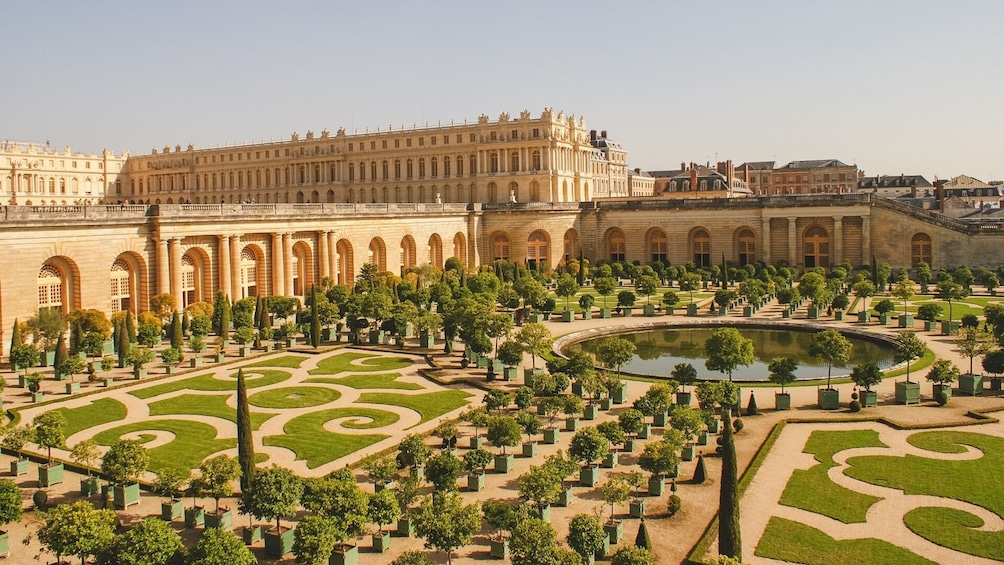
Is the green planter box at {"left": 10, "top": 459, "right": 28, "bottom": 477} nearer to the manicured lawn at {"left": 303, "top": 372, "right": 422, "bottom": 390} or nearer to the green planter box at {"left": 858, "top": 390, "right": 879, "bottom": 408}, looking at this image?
the manicured lawn at {"left": 303, "top": 372, "right": 422, "bottom": 390}

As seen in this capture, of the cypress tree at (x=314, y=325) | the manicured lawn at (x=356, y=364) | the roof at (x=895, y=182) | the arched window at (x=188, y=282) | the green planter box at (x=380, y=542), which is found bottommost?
the green planter box at (x=380, y=542)

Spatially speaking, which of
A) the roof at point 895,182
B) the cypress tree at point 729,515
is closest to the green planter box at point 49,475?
the cypress tree at point 729,515

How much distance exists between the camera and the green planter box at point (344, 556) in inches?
717

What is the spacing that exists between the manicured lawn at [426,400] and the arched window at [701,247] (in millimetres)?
48454

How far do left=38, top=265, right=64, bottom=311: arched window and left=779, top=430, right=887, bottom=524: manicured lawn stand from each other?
37.7m

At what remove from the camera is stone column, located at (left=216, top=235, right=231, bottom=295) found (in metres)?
53.3

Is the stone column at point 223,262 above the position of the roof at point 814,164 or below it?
below

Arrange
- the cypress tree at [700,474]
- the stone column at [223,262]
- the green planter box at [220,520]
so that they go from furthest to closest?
the stone column at [223,262] → the cypress tree at [700,474] → the green planter box at [220,520]

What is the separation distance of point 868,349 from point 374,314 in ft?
81.1

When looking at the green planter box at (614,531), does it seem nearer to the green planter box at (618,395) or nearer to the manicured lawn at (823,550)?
the manicured lawn at (823,550)

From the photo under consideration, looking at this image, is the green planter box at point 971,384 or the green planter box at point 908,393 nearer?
the green planter box at point 908,393

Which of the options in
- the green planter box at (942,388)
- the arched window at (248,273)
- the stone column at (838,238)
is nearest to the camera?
the green planter box at (942,388)

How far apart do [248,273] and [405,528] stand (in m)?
40.5

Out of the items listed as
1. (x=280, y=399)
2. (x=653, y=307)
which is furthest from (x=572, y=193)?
(x=280, y=399)
